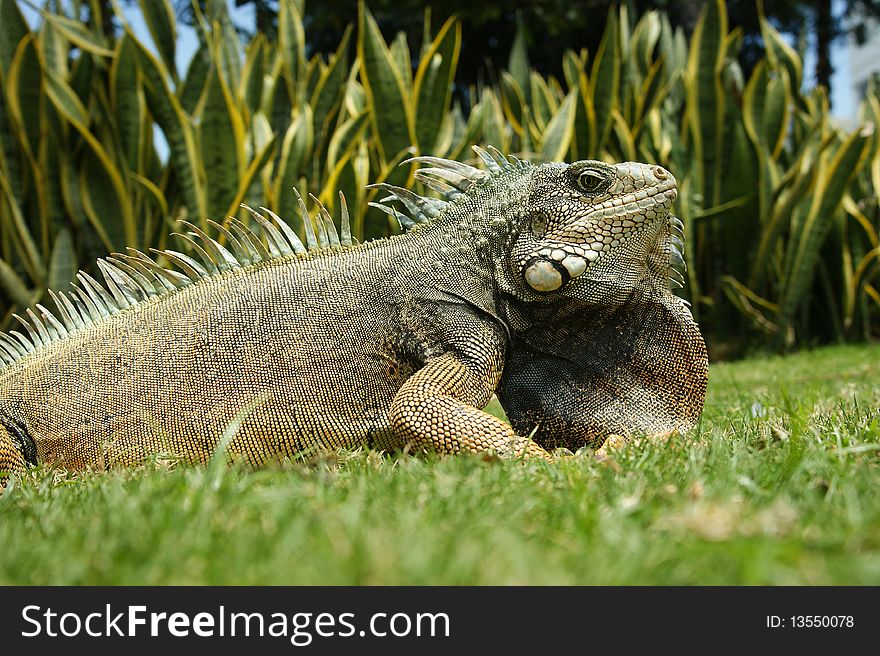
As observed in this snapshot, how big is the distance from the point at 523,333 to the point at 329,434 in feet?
2.87

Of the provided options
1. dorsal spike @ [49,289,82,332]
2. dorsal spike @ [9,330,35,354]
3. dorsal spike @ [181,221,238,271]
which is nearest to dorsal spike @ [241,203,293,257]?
dorsal spike @ [181,221,238,271]

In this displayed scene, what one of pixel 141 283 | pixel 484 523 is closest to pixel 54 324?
pixel 141 283

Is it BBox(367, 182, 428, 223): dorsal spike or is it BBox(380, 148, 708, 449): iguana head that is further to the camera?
BBox(367, 182, 428, 223): dorsal spike

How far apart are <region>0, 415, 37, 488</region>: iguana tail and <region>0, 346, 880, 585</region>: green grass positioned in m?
0.57

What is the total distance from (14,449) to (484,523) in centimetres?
229

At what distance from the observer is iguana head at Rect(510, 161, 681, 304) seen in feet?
9.66

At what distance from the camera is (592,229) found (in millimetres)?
2945

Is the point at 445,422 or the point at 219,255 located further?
the point at 219,255

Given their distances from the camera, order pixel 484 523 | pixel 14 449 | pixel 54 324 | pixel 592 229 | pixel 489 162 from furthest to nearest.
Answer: pixel 54 324 < pixel 489 162 < pixel 14 449 < pixel 592 229 < pixel 484 523

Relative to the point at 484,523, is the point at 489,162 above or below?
above

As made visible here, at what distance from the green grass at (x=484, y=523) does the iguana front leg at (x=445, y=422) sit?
0.17m

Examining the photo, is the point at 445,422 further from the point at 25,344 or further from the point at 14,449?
the point at 25,344

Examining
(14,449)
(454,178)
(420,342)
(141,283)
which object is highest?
(454,178)

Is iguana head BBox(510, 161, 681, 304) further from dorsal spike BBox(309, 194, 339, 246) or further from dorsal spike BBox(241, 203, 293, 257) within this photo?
dorsal spike BBox(241, 203, 293, 257)
